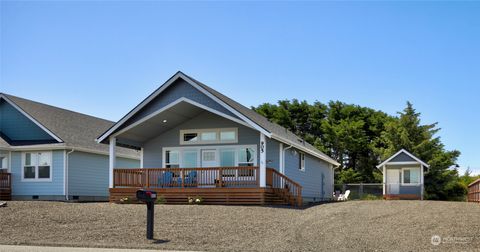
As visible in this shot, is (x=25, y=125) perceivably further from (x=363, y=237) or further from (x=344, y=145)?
(x=344, y=145)

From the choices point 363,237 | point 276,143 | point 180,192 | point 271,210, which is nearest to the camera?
point 363,237

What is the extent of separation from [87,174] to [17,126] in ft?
14.4

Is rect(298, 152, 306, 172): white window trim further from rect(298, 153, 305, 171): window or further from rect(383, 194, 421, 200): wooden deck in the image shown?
rect(383, 194, 421, 200): wooden deck

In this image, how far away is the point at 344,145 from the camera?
48.6 meters

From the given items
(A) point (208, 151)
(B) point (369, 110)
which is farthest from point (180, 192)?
(B) point (369, 110)

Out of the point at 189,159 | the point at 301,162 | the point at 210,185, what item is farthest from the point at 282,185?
the point at 301,162

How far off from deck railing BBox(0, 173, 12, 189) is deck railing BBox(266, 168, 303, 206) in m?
13.9

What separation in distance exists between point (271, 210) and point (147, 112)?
26.0 ft

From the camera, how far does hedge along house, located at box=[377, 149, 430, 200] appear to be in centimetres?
3312

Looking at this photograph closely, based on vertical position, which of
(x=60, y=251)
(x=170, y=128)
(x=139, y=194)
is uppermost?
(x=170, y=128)

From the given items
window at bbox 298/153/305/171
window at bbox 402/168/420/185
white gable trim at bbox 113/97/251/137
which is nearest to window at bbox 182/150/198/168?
white gable trim at bbox 113/97/251/137

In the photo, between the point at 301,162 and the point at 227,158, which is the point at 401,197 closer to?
the point at 301,162

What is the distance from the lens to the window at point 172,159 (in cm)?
2717

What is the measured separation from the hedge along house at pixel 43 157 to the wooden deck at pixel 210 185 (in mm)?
4733
